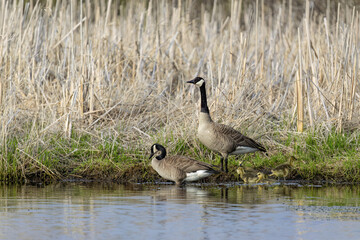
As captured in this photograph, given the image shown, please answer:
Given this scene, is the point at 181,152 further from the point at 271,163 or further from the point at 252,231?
the point at 252,231

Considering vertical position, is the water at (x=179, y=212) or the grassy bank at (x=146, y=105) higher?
the grassy bank at (x=146, y=105)

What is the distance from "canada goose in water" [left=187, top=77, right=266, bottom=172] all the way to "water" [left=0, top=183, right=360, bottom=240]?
73cm

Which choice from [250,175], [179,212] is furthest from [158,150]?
[179,212]

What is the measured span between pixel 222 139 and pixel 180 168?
90cm

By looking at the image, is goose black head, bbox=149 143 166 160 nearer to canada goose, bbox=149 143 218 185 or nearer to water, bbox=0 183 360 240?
canada goose, bbox=149 143 218 185

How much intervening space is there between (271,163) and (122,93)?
3601mm

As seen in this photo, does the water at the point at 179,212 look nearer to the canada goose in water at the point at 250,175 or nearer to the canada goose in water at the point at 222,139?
the canada goose in water at the point at 250,175

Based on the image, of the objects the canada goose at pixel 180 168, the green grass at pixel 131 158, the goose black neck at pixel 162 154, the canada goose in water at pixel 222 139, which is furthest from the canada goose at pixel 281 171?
the goose black neck at pixel 162 154

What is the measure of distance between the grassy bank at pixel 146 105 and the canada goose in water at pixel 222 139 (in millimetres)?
376

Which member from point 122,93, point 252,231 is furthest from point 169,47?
point 252,231

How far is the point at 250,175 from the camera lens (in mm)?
10227

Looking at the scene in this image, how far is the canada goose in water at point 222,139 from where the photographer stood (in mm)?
10555

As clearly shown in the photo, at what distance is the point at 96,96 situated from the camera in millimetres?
12414

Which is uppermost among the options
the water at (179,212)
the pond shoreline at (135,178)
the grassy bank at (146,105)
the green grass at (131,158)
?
the grassy bank at (146,105)
